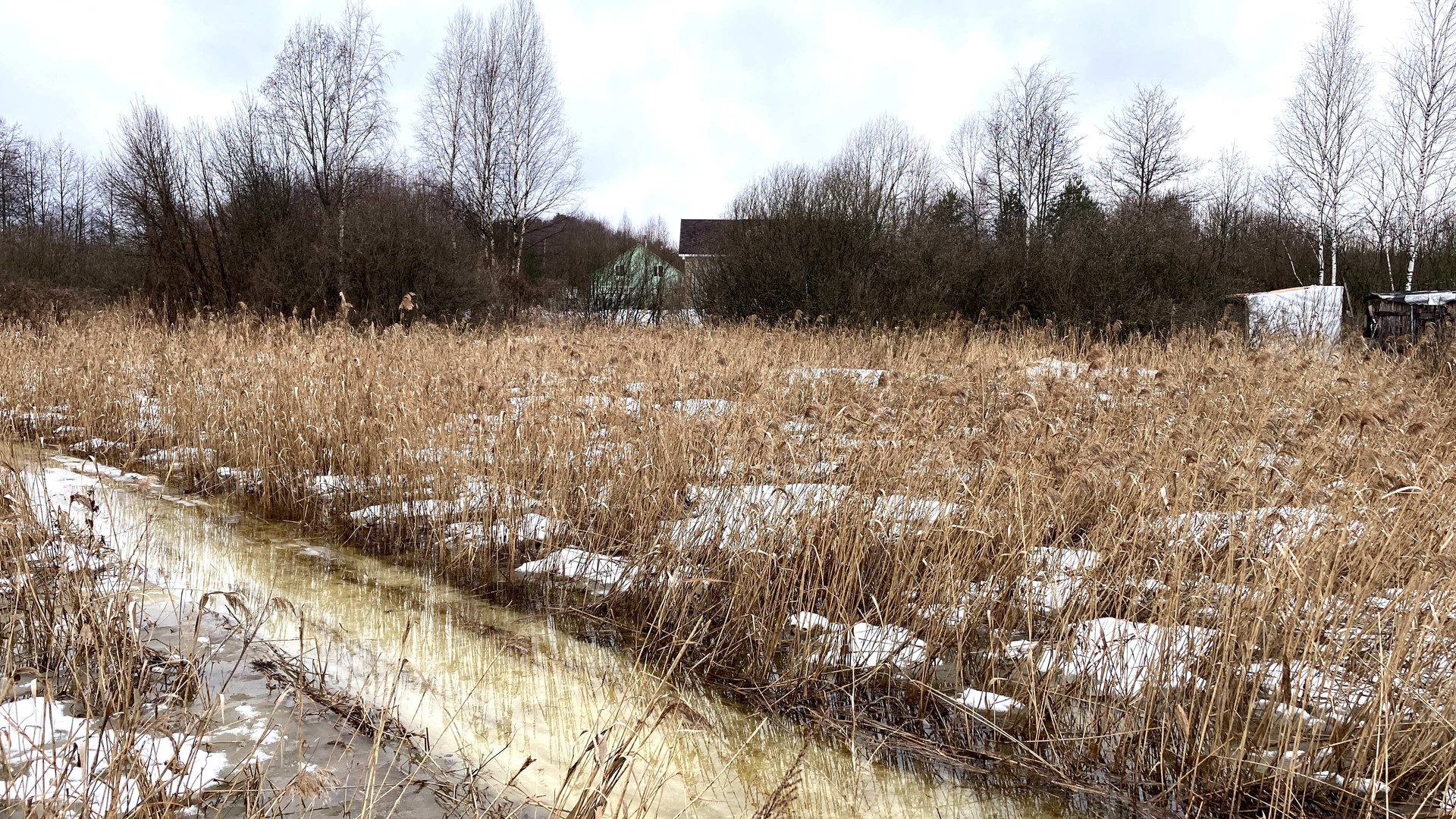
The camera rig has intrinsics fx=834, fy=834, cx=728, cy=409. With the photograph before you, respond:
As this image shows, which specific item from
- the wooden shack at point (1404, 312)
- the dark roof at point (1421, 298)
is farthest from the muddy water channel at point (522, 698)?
the dark roof at point (1421, 298)

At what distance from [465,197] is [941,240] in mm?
12106

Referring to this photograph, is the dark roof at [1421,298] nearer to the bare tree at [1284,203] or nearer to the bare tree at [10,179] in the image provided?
the bare tree at [1284,203]

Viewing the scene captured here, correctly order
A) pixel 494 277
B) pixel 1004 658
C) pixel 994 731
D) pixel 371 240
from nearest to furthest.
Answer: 1. pixel 994 731
2. pixel 1004 658
3. pixel 371 240
4. pixel 494 277

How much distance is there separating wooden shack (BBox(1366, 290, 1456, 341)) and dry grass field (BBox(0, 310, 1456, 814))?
4.53 meters

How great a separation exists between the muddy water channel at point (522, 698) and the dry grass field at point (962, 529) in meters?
0.20

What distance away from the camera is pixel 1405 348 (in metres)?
9.49

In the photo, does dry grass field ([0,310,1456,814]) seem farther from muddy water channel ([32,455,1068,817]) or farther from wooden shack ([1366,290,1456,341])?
Answer: wooden shack ([1366,290,1456,341])

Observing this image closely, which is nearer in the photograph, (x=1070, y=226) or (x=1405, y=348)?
(x=1405, y=348)

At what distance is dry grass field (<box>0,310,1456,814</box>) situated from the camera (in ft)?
8.06

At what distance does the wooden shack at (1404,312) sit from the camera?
10.6 meters

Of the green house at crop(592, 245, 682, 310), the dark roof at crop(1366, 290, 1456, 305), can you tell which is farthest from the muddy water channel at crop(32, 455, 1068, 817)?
the green house at crop(592, 245, 682, 310)

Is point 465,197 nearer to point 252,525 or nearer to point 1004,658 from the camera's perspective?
point 252,525

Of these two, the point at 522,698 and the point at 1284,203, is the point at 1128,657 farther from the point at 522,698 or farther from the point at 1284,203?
the point at 1284,203

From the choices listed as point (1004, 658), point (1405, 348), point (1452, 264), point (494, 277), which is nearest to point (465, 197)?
point (494, 277)
